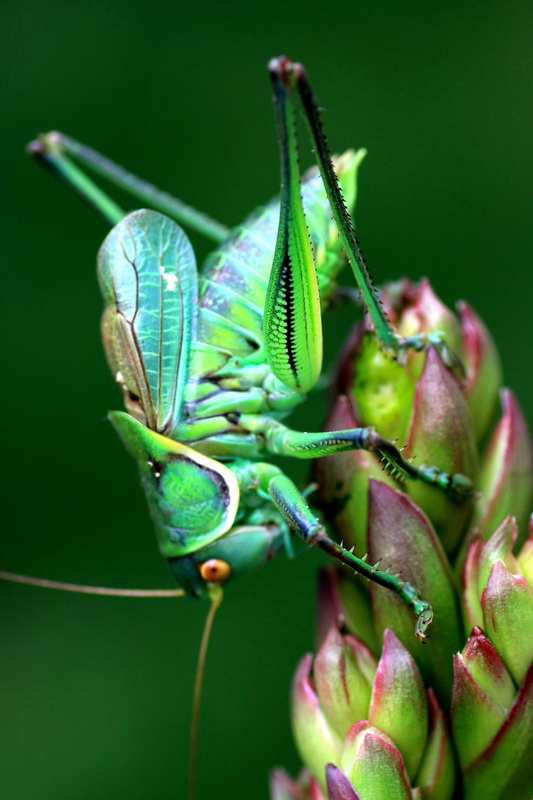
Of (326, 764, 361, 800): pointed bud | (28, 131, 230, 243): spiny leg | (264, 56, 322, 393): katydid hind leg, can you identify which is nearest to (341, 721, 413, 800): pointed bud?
(326, 764, 361, 800): pointed bud

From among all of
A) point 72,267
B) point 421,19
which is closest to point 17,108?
point 72,267

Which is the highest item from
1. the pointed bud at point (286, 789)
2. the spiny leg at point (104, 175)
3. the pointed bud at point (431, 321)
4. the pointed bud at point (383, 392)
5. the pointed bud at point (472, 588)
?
the spiny leg at point (104, 175)

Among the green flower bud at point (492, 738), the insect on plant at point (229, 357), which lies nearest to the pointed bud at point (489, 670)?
the green flower bud at point (492, 738)

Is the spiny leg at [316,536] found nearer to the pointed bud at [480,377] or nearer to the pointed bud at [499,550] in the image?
the pointed bud at [499,550]

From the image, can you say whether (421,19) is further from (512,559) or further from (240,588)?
(512,559)

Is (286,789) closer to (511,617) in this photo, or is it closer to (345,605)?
(345,605)

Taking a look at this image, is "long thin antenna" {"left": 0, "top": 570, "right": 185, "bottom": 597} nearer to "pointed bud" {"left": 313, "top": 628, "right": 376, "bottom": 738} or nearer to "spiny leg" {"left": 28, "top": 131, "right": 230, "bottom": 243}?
"pointed bud" {"left": 313, "top": 628, "right": 376, "bottom": 738}

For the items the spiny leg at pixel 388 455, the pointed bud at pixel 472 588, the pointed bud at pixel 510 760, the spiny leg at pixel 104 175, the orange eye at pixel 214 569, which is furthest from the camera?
the spiny leg at pixel 104 175

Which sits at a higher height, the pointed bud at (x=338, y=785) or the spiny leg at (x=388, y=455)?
the spiny leg at (x=388, y=455)
